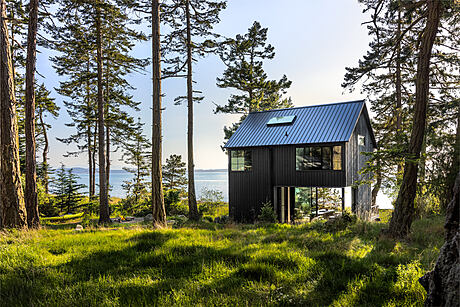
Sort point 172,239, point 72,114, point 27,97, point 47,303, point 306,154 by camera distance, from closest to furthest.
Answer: point 47,303
point 172,239
point 27,97
point 306,154
point 72,114

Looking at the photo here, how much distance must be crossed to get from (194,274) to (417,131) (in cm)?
707

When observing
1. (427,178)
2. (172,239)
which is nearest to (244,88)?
(427,178)

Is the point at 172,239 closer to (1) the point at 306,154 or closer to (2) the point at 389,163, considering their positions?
(2) the point at 389,163

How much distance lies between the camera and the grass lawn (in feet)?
9.84

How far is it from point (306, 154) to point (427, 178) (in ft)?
18.7

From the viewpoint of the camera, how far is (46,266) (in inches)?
156

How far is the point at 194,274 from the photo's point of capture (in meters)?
3.69

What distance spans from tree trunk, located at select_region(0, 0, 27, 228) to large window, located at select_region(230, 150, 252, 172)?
39.1 feet

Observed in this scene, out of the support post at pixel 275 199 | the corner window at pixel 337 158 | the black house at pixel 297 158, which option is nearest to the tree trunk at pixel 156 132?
the black house at pixel 297 158

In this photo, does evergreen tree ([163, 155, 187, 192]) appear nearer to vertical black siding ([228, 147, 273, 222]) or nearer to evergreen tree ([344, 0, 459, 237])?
vertical black siding ([228, 147, 273, 222])

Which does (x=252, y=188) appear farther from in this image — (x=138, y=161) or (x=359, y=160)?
(x=138, y=161)

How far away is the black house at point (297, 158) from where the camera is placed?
46.8ft

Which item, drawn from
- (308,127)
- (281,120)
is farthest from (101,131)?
(308,127)

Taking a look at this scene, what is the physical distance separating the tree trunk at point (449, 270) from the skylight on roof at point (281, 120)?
1475 centimetres
